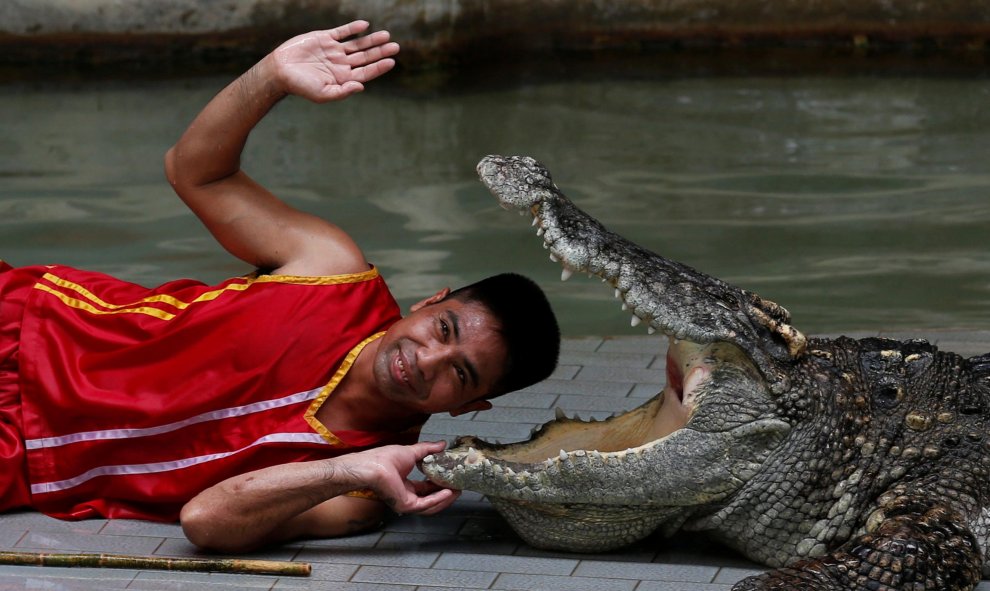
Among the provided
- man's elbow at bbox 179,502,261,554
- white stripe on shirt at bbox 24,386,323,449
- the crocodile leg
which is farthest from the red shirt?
the crocodile leg

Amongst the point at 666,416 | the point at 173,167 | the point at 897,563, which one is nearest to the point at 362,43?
the point at 173,167

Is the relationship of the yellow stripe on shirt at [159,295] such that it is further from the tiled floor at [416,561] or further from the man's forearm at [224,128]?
the tiled floor at [416,561]

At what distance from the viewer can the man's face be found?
133 inches

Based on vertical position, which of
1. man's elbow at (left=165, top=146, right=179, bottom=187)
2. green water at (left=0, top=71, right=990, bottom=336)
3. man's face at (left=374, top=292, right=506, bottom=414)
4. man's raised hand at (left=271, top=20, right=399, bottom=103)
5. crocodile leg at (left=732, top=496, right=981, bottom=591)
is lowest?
green water at (left=0, top=71, right=990, bottom=336)

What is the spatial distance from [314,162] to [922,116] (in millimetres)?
3880

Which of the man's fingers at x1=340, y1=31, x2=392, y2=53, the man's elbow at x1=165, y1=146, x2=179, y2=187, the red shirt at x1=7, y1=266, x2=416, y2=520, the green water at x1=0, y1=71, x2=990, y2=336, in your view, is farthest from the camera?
the green water at x1=0, y1=71, x2=990, y2=336

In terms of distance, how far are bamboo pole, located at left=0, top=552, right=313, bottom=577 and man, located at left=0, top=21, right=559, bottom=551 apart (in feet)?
0.29

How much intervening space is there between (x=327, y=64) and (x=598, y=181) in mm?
4345

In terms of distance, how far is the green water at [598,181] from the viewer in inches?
251

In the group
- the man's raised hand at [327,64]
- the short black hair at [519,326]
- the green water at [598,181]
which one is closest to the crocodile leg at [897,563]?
the short black hair at [519,326]

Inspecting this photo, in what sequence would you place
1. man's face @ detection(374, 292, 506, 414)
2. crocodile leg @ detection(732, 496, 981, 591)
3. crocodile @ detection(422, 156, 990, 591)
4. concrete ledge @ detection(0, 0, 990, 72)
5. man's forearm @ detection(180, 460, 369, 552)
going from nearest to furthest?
crocodile leg @ detection(732, 496, 981, 591) → crocodile @ detection(422, 156, 990, 591) → man's forearm @ detection(180, 460, 369, 552) → man's face @ detection(374, 292, 506, 414) → concrete ledge @ detection(0, 0, 990, 72)

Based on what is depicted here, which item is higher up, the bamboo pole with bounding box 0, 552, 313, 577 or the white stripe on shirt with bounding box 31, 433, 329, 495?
the white stripe on shirt with bounding box 31, 433, 329, 495

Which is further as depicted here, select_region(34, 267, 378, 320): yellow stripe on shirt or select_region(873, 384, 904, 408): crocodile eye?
select_region(34, 267, 378, 320): yellow stripe on shirt

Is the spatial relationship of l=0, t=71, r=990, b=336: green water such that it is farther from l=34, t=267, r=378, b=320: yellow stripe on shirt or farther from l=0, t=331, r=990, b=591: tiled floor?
l=0, t=331, r=990, b=591: tiled floor
